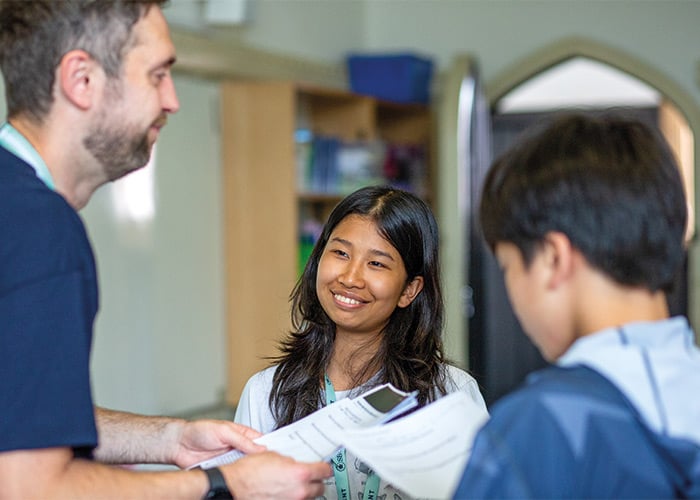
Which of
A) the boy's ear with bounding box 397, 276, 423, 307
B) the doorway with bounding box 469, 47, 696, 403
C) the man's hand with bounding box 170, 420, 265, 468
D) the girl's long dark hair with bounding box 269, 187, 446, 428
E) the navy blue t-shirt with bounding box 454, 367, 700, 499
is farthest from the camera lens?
the doorway with bounding box 469, 47, 696, 403

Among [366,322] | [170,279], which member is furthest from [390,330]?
[170,279]

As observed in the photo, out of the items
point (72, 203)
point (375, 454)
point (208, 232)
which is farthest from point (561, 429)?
point (208, 232)

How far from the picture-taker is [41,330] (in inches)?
50.1

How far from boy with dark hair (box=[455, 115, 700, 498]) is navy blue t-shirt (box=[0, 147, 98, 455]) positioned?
519mm

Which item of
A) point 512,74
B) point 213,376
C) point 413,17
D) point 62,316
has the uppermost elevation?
point 413,17

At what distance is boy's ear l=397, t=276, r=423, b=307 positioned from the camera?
2.10 metres

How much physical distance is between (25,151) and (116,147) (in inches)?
5.0

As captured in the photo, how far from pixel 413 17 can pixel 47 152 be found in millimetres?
5537

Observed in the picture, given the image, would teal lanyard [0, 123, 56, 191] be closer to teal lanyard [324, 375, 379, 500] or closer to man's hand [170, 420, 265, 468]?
man's hand [170, 420, 265, 468]

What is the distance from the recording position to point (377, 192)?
6.91 ft

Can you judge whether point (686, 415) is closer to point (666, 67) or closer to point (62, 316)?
point (62, 316)

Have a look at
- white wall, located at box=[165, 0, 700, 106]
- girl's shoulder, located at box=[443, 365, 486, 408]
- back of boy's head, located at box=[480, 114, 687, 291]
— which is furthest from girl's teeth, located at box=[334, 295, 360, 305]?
white wall, located at box=[165, 0, 700, 106]

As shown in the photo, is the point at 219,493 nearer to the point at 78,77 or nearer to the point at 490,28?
the point at 78,77

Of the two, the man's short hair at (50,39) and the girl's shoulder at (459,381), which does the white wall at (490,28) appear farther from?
the man's short hair at (50,39)
